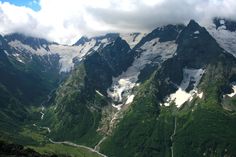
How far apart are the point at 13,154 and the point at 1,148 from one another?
23.6 ft

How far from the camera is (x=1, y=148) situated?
19638 cm

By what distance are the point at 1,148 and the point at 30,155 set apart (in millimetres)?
12052

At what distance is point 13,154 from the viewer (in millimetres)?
191875

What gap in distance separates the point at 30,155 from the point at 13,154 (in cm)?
613

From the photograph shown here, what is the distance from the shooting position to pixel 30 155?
633ft
